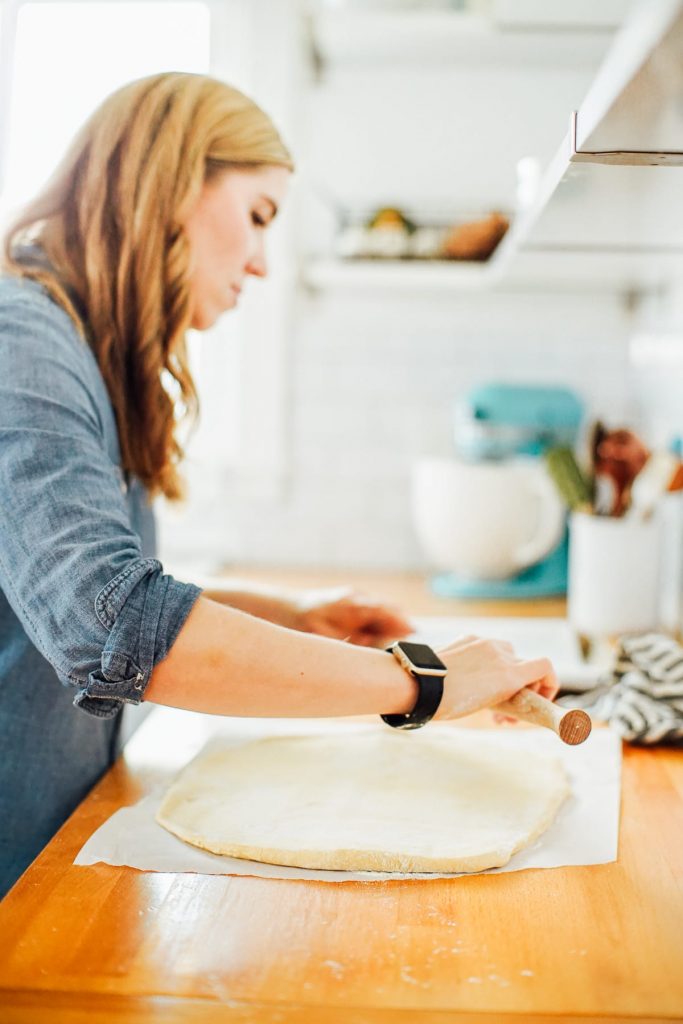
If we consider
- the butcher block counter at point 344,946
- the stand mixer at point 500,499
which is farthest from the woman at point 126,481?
the stand mixer at point 500,499

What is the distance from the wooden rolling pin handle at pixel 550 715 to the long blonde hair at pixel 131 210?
1.56ft

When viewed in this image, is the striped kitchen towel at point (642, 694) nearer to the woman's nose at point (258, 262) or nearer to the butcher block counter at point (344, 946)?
the butcher block counter at point (344, 946)

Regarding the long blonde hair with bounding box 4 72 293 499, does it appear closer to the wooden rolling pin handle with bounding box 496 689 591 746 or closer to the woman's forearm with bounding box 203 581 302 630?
the woman's forearm with bounding box 203 581 302 630

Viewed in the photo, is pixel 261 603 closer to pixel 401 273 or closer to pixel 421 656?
pixel 421 656

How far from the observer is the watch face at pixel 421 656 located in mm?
820

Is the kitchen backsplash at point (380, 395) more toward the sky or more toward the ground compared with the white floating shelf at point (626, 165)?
more toward the ground

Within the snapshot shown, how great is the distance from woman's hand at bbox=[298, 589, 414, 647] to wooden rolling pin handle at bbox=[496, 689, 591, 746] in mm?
357

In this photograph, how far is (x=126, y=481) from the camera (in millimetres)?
1080

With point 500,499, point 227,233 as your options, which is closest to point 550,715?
point 227,233

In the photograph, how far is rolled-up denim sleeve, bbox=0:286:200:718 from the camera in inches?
27.6

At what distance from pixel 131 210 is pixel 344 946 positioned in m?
0.67

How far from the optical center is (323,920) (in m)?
0.67

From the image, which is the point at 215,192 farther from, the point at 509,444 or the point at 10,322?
the point at 509,444

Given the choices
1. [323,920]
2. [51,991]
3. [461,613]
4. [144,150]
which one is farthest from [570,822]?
[461,613]
